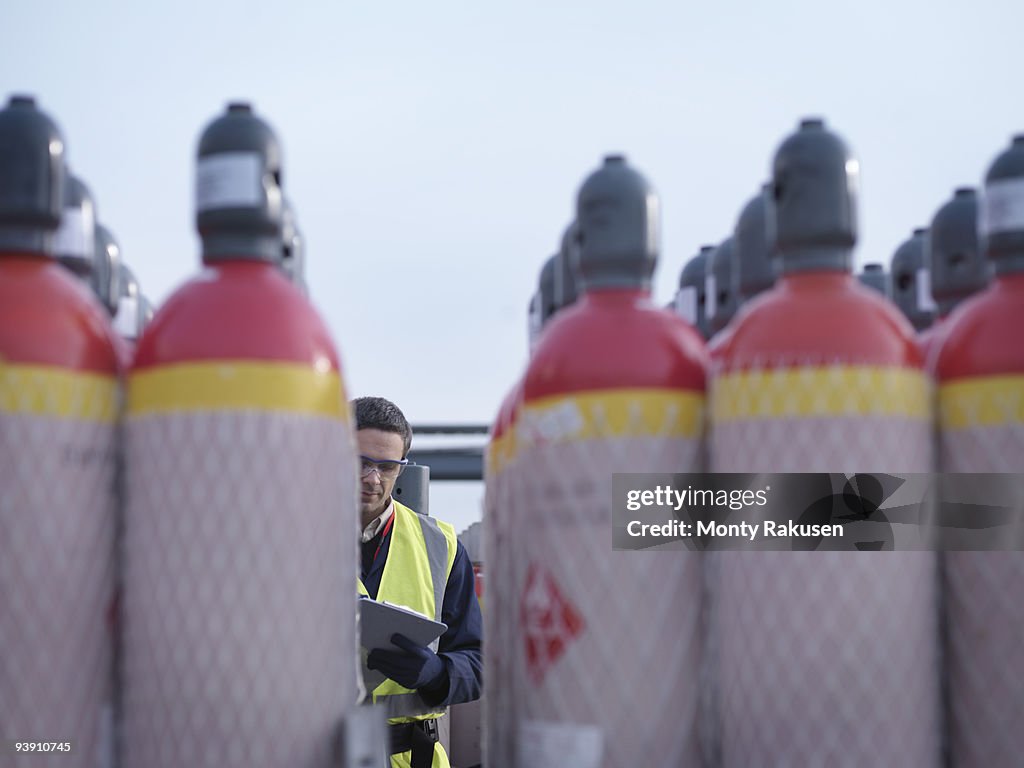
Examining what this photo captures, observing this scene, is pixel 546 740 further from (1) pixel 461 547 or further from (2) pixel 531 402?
(1) pixel 461 547

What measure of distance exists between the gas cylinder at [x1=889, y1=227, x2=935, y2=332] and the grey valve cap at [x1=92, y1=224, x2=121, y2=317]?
177 cm

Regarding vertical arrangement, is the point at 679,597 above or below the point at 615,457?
below

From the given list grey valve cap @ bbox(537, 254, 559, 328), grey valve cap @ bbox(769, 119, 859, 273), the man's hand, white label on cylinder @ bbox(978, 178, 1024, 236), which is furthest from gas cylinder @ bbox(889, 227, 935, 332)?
the man's hand

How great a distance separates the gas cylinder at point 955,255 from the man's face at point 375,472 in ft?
6.22

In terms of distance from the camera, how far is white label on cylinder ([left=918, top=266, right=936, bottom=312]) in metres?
2.71

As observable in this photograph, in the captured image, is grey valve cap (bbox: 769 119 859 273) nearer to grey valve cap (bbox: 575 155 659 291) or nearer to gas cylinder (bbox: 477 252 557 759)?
grey valve cap (bbox: 575 155 659 291)

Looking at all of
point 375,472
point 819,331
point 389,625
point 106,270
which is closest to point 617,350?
point 819,331

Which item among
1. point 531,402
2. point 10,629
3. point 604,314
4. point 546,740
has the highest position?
point 604,314

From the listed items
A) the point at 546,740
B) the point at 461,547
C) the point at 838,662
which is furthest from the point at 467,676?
the point at 838,662

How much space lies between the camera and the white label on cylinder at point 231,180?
6.80 ft

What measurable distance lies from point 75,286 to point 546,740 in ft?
3.65

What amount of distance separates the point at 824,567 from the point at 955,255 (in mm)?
829

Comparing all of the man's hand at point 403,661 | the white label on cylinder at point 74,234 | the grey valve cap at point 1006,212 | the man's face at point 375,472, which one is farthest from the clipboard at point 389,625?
the grey valve cap at point 1006,212

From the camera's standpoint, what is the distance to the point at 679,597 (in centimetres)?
207
